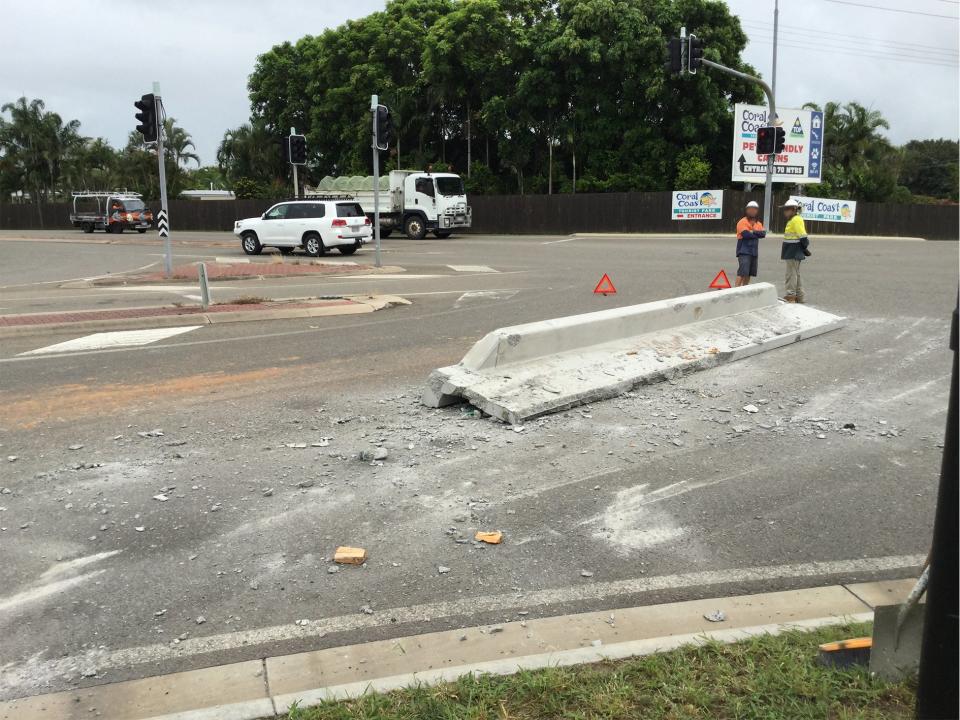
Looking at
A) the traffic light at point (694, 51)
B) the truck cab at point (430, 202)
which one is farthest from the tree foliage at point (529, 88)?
the traffic light at point (694, 51)

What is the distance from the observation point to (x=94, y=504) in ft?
17.3

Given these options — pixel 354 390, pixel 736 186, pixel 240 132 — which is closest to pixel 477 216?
pixel 736 186

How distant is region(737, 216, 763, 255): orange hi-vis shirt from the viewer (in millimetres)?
14031

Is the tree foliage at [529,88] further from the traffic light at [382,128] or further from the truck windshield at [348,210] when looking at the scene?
the traffic light at [382,128]

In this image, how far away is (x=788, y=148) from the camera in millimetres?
40594

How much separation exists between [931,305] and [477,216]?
32.3m

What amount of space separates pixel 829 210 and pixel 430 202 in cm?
1978

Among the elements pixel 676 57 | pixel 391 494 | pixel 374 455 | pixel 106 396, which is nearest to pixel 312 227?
pixel 676 57

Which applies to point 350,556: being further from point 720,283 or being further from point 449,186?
point 449,186

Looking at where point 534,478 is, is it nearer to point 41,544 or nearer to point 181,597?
point 181,597

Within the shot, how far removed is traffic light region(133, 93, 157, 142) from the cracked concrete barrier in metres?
14.3

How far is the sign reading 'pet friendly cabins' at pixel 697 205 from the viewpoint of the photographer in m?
Answer: 39.3

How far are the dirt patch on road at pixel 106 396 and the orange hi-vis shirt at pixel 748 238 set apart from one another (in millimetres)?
8677

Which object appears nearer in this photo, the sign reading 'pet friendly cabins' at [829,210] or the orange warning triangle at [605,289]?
the orange warning triangle at [605,289]
